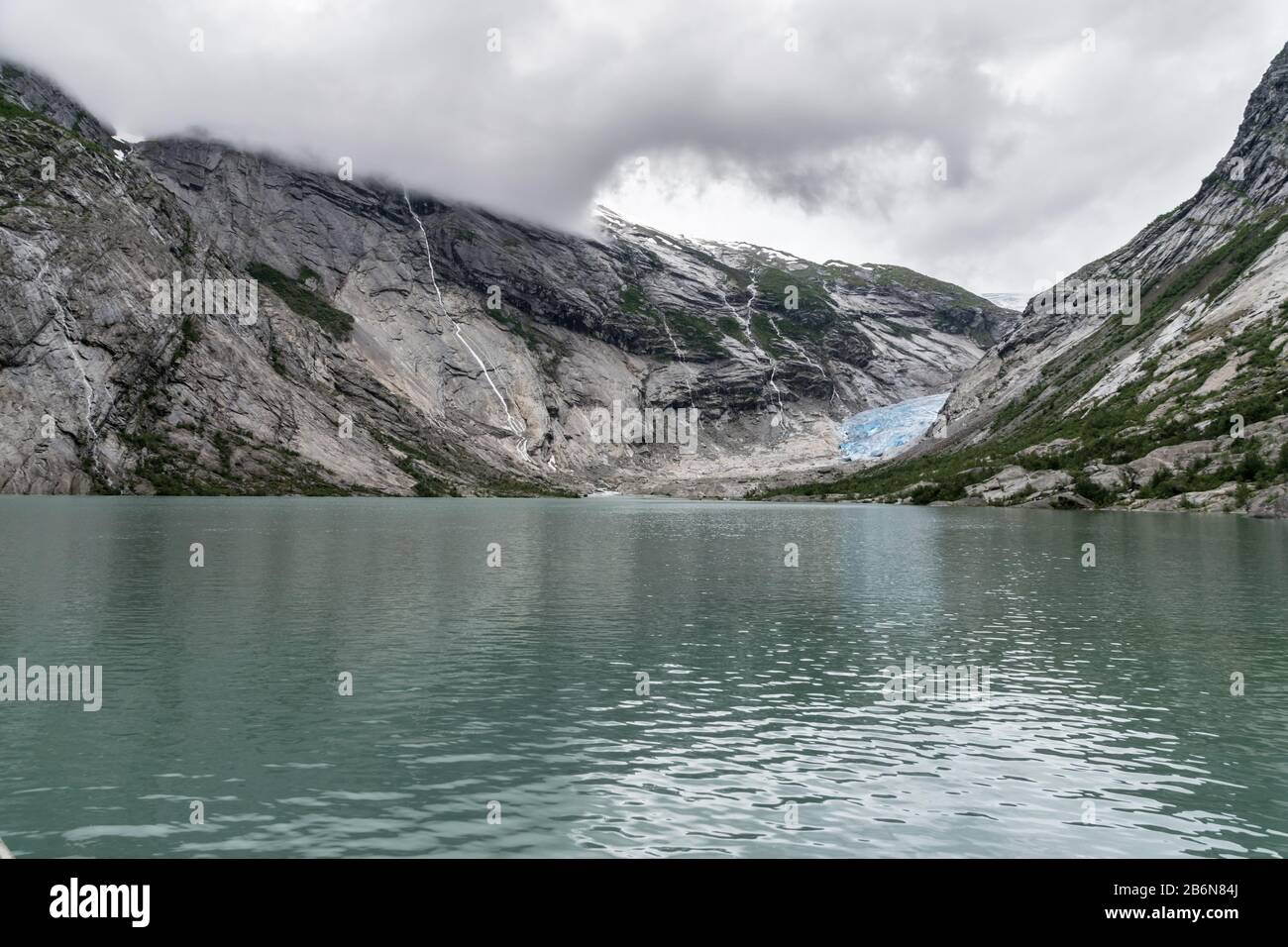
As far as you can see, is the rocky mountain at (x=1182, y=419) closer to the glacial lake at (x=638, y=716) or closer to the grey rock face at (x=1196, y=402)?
the grey rock face at (x=1196, y=402)

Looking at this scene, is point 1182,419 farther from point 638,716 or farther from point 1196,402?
point 638,716

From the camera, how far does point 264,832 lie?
15.9m

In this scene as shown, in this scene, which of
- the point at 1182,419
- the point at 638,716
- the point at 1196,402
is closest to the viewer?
the point at 638,716

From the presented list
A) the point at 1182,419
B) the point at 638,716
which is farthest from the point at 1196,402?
the point at 638,716

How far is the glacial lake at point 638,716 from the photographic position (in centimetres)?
1645

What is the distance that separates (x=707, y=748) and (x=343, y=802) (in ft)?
27.7

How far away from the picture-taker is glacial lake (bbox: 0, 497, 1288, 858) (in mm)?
16453

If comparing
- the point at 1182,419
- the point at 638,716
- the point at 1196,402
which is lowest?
the point at 638,716

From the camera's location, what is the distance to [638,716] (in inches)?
944

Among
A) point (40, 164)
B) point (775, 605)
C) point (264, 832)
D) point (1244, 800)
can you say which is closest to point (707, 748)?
point (264, 832)

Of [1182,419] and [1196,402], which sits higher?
[1196,402]

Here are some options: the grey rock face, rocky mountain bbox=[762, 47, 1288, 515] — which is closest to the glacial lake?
the grey rock face

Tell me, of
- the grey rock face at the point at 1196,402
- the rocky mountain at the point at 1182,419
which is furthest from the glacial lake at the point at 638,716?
the rocky mountain at the point at 1182,419
